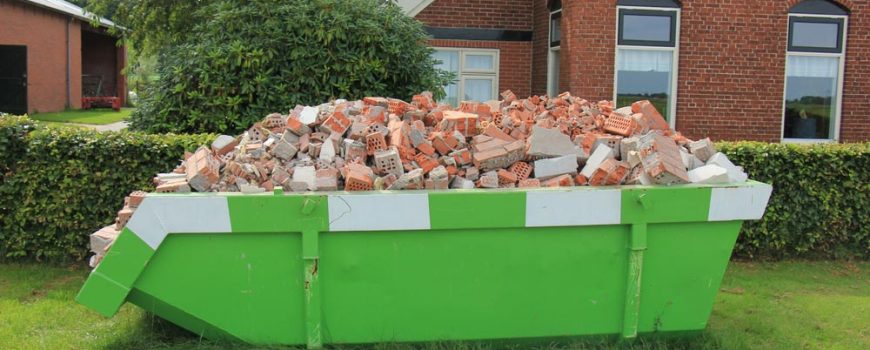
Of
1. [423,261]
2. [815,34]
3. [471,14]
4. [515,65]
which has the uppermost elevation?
[471,14]

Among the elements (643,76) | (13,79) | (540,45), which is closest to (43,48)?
→ (13,79)

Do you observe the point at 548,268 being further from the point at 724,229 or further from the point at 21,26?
the point at 21,26

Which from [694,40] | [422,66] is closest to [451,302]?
[422,66]

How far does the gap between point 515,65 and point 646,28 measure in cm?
231

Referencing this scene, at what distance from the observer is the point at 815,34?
11.9 metres

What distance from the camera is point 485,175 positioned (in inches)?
161

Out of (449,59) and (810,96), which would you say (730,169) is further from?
(810,96)

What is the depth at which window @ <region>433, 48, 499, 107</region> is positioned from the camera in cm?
1276

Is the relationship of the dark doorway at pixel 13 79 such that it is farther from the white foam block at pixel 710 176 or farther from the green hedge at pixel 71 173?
the white foam block at pixel 710 176

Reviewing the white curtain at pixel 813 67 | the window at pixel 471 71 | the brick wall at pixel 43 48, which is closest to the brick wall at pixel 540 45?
the window at pixel 471 71

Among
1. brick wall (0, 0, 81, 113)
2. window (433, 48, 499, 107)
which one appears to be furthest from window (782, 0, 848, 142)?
brick wall (0, 0, 81, 113)

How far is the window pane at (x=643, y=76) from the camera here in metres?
11.7

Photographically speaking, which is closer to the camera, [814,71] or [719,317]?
[719,317]

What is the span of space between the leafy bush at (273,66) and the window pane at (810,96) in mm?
7334
